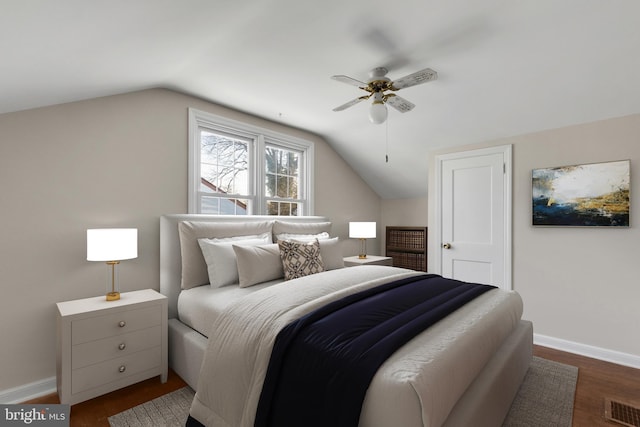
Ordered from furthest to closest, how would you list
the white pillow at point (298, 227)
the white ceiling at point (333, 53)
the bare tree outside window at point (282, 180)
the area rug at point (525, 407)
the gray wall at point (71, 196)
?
the bare tree outside window at point (282, 180) → the white pillow at point (298, 227) → the gray wall at point (71, 196) → the area rug at point (525, 407) → the white ceiling at point (333, 53)

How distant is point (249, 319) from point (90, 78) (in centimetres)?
188

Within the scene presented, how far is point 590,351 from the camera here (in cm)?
279

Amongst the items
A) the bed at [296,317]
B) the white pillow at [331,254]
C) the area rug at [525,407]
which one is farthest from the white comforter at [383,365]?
the white pillow at [331,254]

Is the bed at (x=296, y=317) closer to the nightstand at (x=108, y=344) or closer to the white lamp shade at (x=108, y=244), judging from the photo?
the nightstand at (x=108, y=344)

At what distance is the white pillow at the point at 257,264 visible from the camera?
239 centimetres

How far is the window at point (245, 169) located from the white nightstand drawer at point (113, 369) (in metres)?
1.32

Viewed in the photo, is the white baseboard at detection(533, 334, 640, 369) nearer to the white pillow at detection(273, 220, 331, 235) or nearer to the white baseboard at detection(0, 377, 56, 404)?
the white pillow at detection(273, 220, 331, 235)

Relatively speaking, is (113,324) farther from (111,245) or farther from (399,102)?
(399,102)

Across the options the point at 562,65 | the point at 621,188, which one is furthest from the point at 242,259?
the point at 621,188

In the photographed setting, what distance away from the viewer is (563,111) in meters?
2.79

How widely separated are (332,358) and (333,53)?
2.06 metres

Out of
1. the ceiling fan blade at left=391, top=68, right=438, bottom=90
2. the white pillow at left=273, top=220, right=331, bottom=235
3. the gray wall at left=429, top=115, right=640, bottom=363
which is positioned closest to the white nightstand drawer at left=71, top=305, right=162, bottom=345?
the white pillow at left=273, top=220, right=331, bottom=235

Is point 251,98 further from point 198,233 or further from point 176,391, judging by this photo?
point 176,391

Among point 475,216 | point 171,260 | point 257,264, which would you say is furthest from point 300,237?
point 475,216
